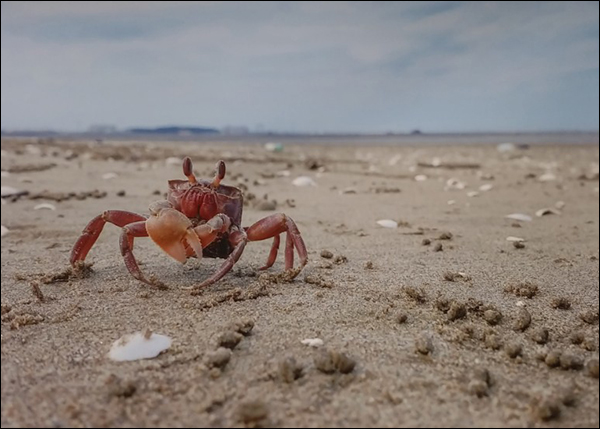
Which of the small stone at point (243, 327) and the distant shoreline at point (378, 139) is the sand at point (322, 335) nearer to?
the small stone at point (243, 327)

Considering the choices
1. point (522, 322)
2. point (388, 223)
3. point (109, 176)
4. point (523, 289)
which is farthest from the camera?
point (109, 176)

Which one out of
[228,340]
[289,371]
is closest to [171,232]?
[228,340]

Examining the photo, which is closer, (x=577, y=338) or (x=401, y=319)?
(x=577, y=338)

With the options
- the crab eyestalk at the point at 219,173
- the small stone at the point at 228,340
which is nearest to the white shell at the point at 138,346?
the small stone at the point at 228,340

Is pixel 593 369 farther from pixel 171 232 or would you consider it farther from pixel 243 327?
pixel 171 232

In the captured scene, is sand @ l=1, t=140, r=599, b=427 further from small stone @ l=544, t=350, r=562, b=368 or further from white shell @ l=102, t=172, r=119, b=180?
white shell @ l=102, t=172, r=119, b=180

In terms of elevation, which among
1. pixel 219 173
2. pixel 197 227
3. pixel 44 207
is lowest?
pixel 44 207
